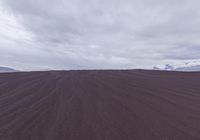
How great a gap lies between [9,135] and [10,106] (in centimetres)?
263

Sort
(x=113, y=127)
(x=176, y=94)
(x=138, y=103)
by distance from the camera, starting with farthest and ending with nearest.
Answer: (x=176, y=94) < (x=138, y=103) < (x=113, y=127)

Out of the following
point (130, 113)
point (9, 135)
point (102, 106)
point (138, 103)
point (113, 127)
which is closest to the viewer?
point (9, 135)

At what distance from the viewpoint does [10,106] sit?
7641 mm

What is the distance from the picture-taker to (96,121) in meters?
6.12

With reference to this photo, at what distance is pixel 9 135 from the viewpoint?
5.22 m

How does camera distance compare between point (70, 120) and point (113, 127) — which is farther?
point (70, 120)

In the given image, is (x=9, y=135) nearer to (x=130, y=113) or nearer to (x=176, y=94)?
(x=130, y=113)

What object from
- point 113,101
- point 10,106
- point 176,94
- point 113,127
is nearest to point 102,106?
point 113,101

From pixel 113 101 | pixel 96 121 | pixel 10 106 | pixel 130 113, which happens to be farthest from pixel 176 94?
pixel 10 106

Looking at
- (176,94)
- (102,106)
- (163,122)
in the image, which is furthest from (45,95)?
(176,94)

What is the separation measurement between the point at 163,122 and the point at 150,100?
2.61 m

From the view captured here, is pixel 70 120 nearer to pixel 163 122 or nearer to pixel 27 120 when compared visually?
pixel 27 120

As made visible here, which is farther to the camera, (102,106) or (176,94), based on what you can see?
(176,94)

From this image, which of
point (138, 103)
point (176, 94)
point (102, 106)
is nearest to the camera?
point (102, 106)
